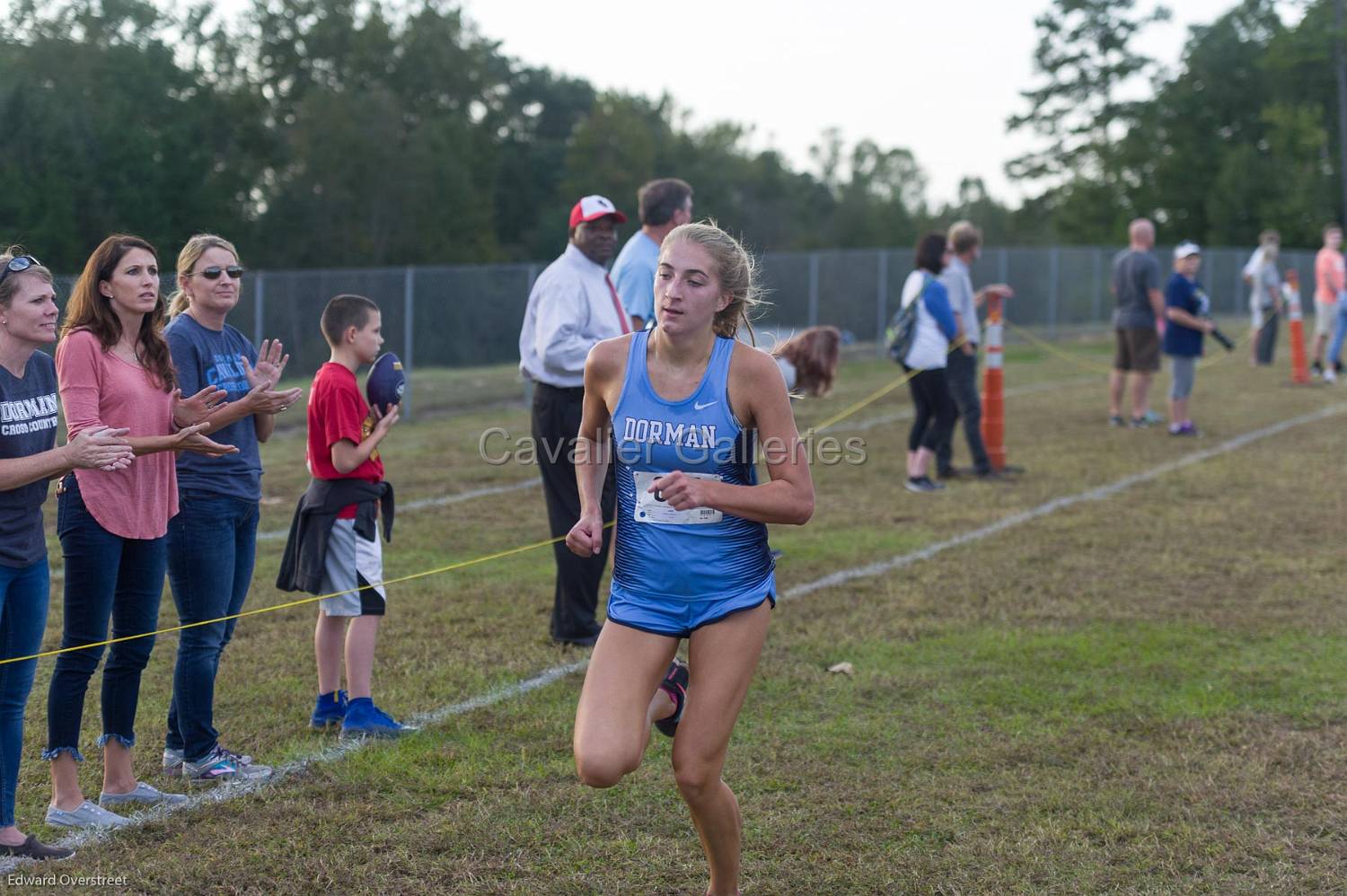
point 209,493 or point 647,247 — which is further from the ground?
point 647,247

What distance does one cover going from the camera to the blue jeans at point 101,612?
427 centimetres

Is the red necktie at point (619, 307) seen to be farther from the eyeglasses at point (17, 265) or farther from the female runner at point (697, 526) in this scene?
the eyeglasses at point (17, 265)

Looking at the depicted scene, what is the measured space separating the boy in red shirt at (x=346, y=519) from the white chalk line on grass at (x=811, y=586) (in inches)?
9.7

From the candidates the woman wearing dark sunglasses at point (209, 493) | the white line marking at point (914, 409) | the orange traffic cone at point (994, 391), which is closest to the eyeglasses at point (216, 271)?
the woman wearing dark sunglasses at point (209, 493)

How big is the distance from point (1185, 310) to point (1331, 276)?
6215mm

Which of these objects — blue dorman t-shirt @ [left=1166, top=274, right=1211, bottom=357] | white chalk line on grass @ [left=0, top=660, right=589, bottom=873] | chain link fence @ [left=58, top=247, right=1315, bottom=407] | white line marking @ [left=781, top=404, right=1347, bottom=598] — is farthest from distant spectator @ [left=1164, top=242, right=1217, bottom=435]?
white chalk line on grass @ [left=0, top=660, right=589, bottom=873]

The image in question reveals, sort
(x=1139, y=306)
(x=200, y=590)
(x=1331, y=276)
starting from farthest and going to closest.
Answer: (x=1331, y=276)
(x=1139, y=306)
(x=200, y=590)

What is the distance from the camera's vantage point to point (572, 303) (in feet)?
21.7

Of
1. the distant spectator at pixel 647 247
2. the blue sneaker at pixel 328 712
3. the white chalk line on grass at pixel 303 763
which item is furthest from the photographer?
the distant spectator at pixel 647 247

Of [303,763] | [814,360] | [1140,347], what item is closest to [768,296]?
[1140,347]

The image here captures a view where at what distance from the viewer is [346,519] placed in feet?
17.4

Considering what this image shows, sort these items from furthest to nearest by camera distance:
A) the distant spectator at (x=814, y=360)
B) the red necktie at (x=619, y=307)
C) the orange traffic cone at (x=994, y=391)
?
the orange traffic cone at (x=994, y=391), the distant spectator at (x=814, y=360), the red necktie at (x=619, y=307)

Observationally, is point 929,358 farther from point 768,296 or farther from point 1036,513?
point 768,296
